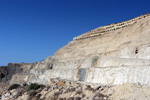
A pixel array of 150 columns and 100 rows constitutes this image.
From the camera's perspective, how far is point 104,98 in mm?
11016

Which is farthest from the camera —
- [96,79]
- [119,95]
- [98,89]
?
[96,79]

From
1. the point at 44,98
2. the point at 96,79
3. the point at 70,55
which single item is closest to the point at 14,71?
the point at 70,55

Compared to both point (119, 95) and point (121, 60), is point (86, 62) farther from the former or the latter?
point (119, 95)

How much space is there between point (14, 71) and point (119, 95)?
164 ft

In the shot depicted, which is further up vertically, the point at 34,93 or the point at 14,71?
the point at 14,71

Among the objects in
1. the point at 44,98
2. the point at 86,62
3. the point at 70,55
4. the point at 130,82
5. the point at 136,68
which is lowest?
the point at 44,98

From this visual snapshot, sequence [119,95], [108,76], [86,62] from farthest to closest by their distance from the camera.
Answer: [86,62]
[108,76]
[119,95]

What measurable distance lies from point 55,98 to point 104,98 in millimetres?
6969

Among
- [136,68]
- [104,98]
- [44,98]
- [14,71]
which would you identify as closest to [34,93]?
[44,98]

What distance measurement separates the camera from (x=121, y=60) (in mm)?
14562

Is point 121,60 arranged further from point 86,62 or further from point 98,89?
point 86,62

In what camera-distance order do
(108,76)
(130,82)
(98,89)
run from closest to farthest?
(130,82) < (98,89) < (108,76)

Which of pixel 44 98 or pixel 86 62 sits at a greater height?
pixel 86 62

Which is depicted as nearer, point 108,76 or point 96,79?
point 108,76
